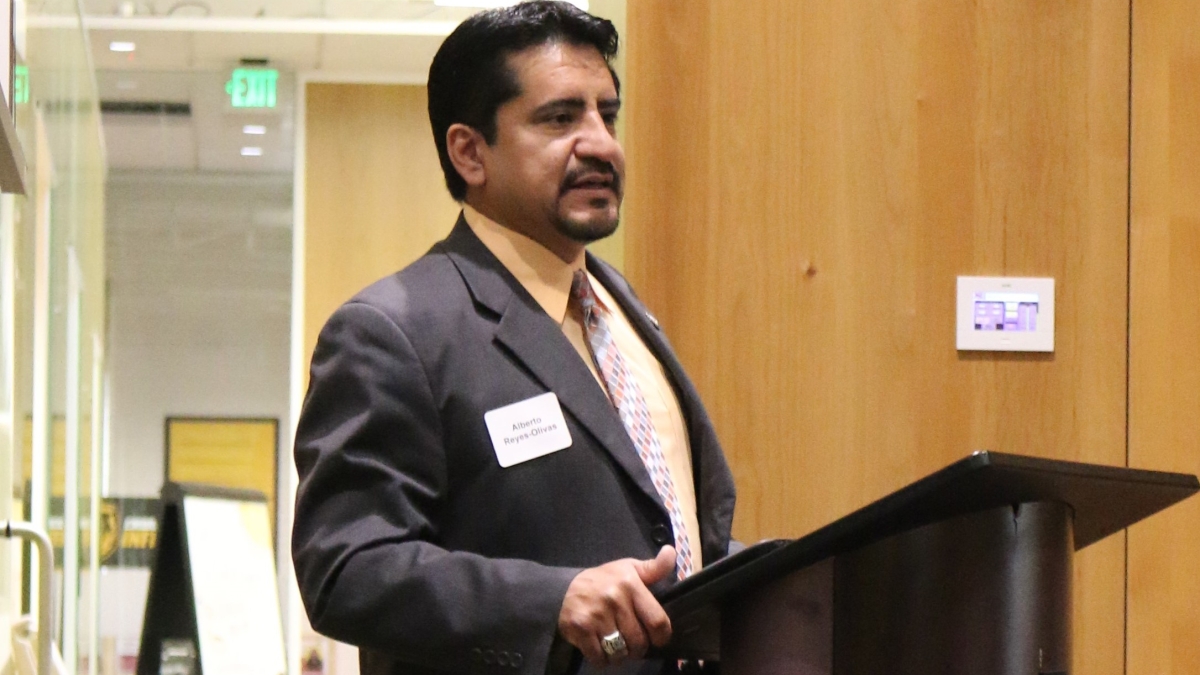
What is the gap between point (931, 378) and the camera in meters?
2.75

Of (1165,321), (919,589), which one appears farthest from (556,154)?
(1165,321)

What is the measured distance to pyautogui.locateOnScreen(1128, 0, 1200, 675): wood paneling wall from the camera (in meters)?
2.73

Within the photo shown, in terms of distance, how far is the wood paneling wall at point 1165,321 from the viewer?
273cm

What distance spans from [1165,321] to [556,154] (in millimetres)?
1406

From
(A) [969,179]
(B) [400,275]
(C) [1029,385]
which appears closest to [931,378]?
(C) [1029,385]

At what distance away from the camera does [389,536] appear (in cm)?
156

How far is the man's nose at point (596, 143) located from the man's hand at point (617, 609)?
65 centimetres

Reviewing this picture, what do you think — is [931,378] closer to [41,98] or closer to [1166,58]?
[1166,58]

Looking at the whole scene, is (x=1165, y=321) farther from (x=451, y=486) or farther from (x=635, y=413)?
(x=451, y=486)

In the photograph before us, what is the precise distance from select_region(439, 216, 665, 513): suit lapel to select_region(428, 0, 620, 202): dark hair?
0.22 m

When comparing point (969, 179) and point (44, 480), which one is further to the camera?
point (44, 480)

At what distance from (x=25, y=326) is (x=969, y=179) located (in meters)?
2.47

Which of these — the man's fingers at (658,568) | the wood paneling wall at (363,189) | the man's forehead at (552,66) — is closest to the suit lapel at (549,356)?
the man's forehead at (552,66)

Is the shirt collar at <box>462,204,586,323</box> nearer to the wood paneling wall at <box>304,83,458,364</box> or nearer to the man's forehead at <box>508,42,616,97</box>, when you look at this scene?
the man's forehead at <box>508,42,616,97</box>
